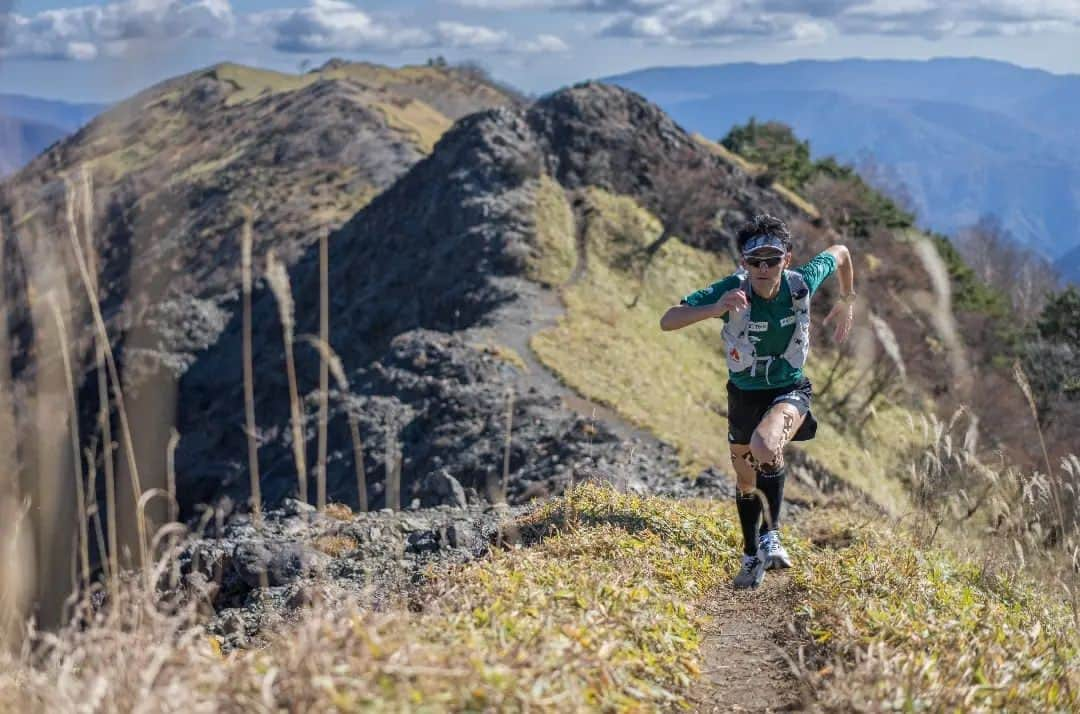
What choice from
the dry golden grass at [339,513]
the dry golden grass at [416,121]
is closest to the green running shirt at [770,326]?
the dry golden grass at [339,513]

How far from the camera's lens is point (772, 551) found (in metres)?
6.93

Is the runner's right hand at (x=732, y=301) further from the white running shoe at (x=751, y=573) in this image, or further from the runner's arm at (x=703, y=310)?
the white running shoe at (x=751, y=573)

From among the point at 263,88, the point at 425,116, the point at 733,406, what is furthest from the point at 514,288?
the point at 263,88

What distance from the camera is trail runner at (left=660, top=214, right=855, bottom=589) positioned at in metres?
6.60

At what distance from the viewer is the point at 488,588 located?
502cm

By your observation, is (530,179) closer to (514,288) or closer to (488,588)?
(514,288)

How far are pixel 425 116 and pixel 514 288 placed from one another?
5572 centimetres

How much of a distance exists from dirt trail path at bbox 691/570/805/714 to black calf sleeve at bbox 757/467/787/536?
395 mm

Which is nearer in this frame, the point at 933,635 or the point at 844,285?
the point at 933,635

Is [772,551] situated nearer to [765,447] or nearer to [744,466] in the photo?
[744,466]

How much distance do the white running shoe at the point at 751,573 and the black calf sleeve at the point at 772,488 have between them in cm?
23

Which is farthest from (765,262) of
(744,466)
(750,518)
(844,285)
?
(750,518)

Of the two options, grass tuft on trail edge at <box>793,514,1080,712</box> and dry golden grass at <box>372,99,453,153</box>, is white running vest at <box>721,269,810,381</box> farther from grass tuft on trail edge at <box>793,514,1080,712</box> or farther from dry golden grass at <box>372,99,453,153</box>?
dry golden grass at <box>372,99,453,153</box>

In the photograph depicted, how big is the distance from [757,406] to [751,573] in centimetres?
111
